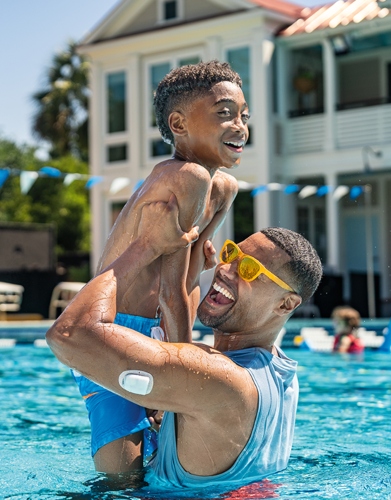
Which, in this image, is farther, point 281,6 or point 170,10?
point 281,6

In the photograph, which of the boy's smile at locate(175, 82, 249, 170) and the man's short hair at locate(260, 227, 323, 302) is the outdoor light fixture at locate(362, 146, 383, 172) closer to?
the boy's smile at locate(175, 82, 249, 170)

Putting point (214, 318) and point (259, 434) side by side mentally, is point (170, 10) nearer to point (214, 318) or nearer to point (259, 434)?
point (214, 318)

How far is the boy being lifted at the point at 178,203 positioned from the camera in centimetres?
274

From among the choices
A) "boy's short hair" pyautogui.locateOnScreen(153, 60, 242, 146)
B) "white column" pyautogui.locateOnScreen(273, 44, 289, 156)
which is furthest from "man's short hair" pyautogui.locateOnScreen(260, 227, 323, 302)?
"white column" pyautogui.locateOnScreen(273, 44, 289, 156)

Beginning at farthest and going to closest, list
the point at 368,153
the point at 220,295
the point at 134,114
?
the point at 134,114, the point at 368,153, the point at 220,295

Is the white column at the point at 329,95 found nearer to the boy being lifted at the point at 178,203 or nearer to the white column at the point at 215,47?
the white column at the point at 215,47

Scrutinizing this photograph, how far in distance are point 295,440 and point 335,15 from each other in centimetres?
1601

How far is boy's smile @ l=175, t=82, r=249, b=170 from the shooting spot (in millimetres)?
2877

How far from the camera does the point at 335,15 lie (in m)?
18.7

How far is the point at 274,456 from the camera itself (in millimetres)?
2898

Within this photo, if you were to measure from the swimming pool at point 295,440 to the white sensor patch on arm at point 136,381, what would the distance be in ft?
2.20

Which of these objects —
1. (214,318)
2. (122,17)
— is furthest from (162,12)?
(214,318)

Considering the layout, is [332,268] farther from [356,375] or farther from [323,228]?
[356,375]

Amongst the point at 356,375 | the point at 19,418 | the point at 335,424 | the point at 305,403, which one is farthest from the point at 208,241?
the point at 356,375
